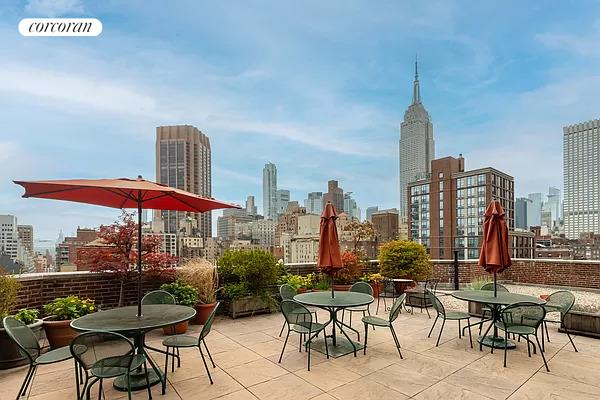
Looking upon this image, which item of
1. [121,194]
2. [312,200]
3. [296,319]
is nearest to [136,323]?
[121,194]

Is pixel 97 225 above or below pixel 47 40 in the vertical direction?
below

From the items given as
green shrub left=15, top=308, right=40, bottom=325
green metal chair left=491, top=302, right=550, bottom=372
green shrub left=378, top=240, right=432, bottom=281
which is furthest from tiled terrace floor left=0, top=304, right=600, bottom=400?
green shrub left=378, top=240, right=432, bottom=281

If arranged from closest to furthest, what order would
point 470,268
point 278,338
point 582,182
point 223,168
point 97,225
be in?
point 278,338, point 97,225, point 470,268, point 223,168, point 582,182

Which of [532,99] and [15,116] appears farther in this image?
[532,99]

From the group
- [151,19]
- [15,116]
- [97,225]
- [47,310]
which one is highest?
[151,19]

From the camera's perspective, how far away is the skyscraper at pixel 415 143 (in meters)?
95.3

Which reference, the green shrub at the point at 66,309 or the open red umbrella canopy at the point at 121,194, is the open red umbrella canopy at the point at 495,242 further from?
the green shrub at the point at 66,309

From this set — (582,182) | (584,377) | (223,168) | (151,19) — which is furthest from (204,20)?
(582,182)

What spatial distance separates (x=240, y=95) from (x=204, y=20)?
5.42m

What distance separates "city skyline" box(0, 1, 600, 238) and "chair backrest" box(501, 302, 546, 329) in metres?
5.64

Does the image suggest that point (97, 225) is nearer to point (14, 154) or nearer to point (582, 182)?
point (14, 154)

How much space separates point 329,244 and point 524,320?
2955mm

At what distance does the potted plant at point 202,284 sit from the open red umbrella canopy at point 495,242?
4.71 m

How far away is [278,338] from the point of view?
5.25 m
